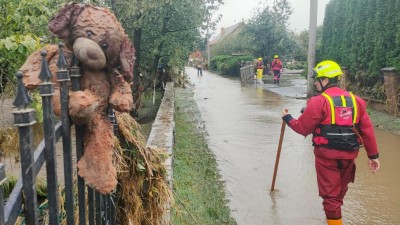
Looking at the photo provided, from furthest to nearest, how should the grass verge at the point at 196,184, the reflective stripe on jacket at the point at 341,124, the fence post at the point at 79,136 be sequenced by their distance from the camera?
1. the grass verge at the point at 196,184
2. the reflective stripe on jacket at the point at 341,124
3. the fence post at the point at 79,136

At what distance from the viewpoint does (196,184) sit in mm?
5629

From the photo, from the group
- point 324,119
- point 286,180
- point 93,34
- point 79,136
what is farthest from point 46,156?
point 286,180

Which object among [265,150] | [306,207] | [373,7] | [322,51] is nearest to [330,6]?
[322,51]

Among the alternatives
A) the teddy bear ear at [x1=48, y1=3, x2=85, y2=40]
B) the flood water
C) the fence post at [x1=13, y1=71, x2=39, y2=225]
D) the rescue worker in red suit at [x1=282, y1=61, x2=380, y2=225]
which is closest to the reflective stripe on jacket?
the rescue worker in red suit at [x1=282, y1=61, x2=380, y2=225]

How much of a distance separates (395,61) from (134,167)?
1064 cm

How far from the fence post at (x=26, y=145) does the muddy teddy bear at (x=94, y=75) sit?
0.36 metres

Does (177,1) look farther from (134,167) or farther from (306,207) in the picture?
(134,167)

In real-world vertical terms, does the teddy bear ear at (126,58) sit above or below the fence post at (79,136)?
above

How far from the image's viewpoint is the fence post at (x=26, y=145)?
1252 mm

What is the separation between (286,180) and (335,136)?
7.44 feet

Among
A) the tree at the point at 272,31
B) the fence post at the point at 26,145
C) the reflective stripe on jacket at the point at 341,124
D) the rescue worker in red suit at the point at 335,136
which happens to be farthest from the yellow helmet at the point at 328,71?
the tree at the point at 272,31

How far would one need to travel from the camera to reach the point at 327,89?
4301mm

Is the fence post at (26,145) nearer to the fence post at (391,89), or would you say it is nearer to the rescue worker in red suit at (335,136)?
the rescue worker in red suit at (335,136)

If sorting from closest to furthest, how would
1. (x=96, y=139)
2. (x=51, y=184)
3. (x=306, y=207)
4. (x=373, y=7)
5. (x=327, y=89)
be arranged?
(x=51, y=184)
(x=96, y=139)
(x=327, y=89)
(x=306, y=207)
(x=373, y=7)
